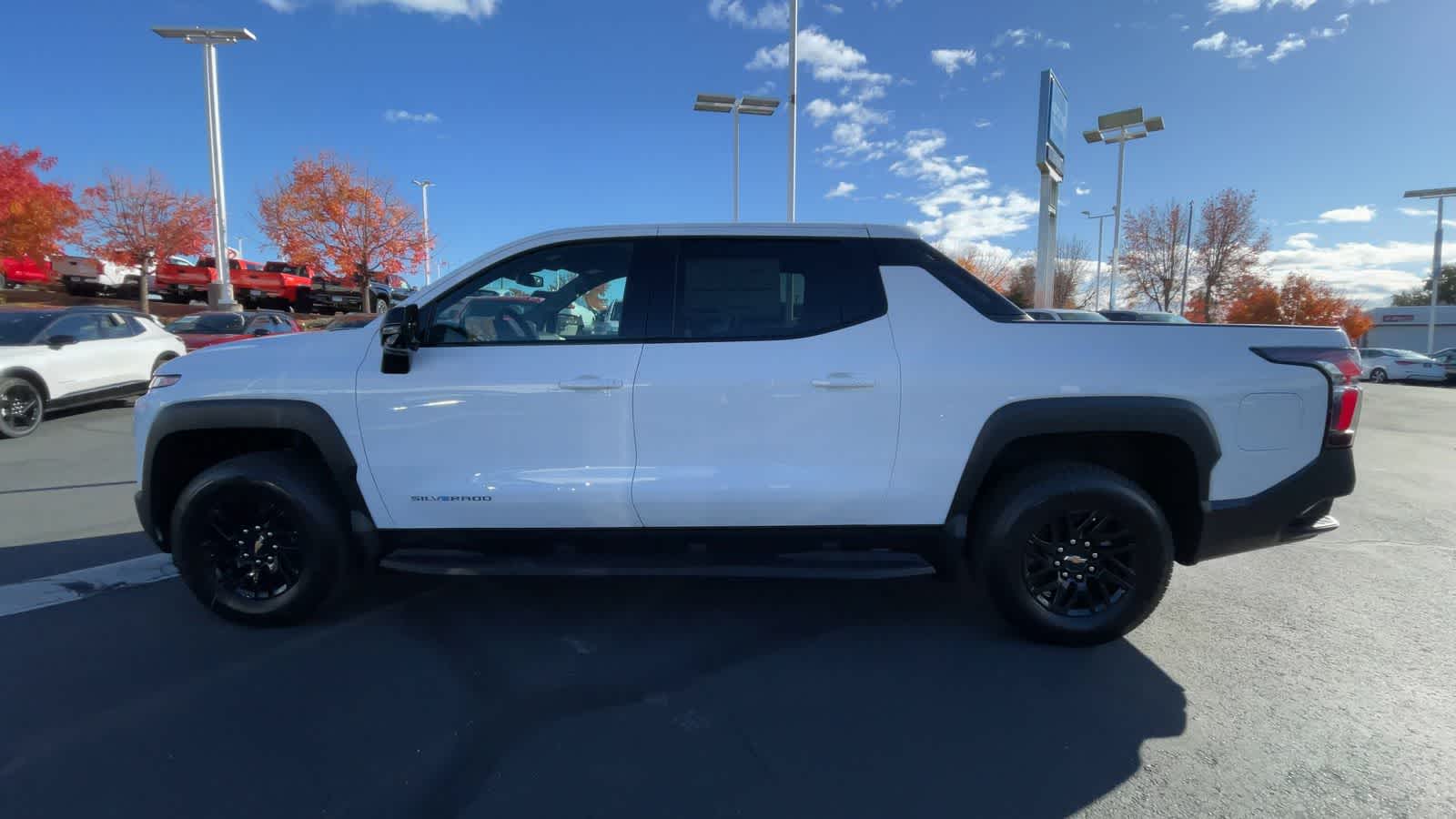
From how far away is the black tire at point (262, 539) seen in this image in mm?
3189

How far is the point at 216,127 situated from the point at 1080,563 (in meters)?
28.0

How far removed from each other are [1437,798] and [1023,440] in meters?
1.74

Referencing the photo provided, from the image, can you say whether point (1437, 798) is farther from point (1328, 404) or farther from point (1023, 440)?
point (1023, 440)

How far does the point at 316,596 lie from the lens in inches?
129

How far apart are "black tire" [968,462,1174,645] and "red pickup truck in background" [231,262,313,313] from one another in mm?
31654

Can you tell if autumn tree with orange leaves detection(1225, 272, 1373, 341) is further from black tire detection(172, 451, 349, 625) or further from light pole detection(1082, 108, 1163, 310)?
black tire detection(172, 451, 349, 625)

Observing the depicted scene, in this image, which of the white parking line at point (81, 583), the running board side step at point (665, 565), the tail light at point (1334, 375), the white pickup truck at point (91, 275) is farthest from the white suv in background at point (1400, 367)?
the white pickup truck at point (91, 275)

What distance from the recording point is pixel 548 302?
330 centimetres

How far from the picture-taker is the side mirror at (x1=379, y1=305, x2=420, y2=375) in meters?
3.03

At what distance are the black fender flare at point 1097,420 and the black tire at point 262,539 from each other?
2.99 metres

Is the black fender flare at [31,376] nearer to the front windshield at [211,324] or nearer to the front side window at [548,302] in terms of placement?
the front windshield at [211,324]

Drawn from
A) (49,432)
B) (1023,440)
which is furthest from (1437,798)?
(49,432)

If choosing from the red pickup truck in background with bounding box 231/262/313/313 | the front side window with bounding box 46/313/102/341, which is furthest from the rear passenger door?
the red pickup truck in background with bounding box 231/262/313/313

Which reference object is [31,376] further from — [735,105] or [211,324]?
[735,105]
